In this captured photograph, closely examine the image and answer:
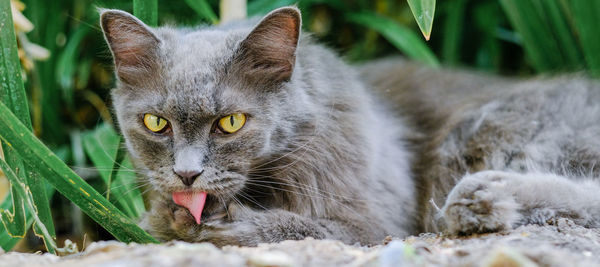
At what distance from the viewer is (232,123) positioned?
1.65 metres

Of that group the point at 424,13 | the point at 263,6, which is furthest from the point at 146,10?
the point at 424,13

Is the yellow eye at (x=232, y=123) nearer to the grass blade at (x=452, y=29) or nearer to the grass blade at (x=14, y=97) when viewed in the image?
the grass blade at (x=14, y=97)

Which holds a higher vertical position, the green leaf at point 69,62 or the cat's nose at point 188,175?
the green leaf at point 69,62

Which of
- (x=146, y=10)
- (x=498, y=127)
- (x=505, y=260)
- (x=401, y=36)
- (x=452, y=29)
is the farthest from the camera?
(x=452, y=29)

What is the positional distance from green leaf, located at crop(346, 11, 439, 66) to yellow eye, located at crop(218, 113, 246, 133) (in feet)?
4.51

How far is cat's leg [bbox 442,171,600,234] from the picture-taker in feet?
4.99

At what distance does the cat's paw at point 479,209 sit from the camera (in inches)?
59.7

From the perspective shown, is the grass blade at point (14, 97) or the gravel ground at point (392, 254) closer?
the gravel ground at point (392, 254)

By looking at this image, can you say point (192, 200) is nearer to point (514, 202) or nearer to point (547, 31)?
point (514, 202)

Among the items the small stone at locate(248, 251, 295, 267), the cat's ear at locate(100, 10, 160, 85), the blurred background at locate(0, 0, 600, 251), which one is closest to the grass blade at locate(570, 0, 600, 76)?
the blurred background at locate(0, 0, 600, 251)

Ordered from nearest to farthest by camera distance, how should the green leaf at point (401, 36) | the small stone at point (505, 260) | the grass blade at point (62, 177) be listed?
the small stone at point (505, 260)
the grass blade at point (62, 177)
the green leaf at point (401, 36)

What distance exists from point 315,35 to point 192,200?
98 centimetres

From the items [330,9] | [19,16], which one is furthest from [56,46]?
[330,9]

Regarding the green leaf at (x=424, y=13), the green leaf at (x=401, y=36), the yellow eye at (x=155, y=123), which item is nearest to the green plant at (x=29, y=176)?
the yellow eye at (x=155, y=123)
